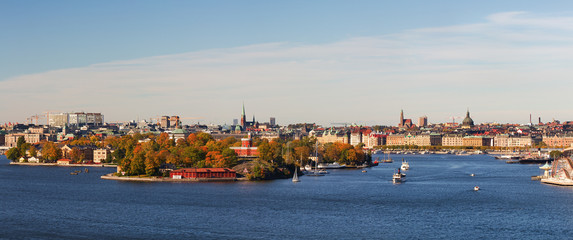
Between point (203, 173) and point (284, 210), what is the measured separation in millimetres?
19532

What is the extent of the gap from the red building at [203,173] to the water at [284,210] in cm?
345

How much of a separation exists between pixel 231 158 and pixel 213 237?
31.4m

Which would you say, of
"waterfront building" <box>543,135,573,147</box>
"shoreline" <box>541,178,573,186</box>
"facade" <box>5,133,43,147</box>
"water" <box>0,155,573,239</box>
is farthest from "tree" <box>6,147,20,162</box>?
"waterfront building" <box>543,135,573,147</box>

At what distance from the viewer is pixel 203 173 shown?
56.5 meters

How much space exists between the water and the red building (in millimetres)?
3446

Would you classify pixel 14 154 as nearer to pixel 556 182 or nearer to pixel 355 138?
pixel 556 182

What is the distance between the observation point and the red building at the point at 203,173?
184ft

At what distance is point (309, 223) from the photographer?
33562mm

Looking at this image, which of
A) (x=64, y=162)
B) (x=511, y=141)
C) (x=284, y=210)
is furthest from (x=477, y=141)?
(x=284, y=210)

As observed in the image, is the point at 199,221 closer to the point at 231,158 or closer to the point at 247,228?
the point at 247,228

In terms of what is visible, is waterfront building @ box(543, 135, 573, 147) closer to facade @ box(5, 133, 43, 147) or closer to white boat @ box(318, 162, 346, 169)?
white boat @ box(318, 162, 346, 169)

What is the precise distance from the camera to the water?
102 feet

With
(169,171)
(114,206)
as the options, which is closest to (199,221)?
(114,206)

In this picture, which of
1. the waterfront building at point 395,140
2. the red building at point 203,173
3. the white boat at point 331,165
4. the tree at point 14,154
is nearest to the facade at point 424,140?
the waterfront building at point 395,140
